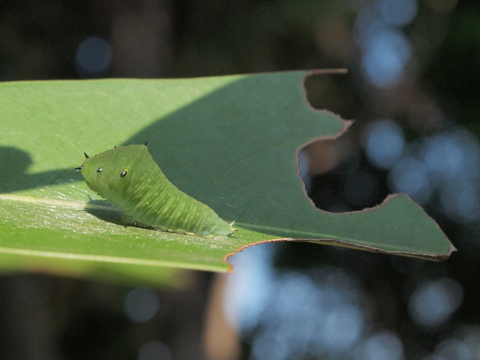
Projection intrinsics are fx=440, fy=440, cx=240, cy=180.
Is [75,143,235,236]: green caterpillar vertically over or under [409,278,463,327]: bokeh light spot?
over

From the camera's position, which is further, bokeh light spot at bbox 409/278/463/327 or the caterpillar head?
bokeh light spot at bbox 409/278/463/327

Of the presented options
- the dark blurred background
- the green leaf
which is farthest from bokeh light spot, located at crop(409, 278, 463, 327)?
the green leaf

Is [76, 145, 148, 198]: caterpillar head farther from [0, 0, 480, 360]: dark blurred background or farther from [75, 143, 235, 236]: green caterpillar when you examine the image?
[0, 0, 480, 360]: dark blurred background

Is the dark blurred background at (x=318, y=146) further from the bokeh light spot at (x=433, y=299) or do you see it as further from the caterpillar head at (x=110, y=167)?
the caterpillar head at (x=110, y=167)

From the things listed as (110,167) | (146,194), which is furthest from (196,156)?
(110,167)

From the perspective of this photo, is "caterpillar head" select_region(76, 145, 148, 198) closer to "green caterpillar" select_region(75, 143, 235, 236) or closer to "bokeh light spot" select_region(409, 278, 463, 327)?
"green caterpillar" select_region(75, 143, 235, 236)
